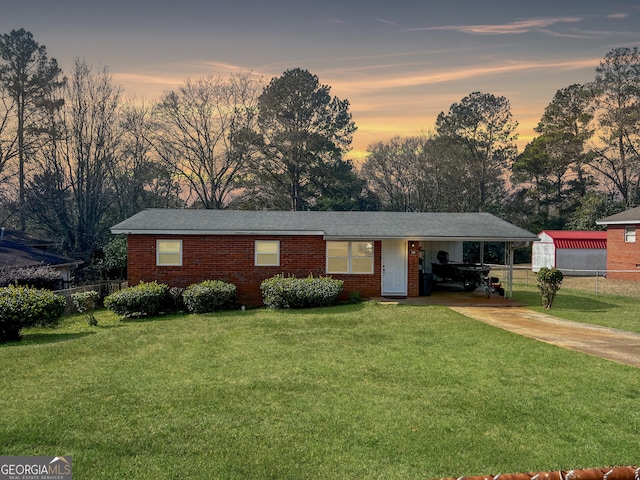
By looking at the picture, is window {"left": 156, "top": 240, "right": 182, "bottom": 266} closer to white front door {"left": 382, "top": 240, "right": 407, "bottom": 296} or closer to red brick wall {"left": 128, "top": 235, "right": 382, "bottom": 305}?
red brick wall {"left": 128, "top": 235, "right": 382, "bottom": 305}

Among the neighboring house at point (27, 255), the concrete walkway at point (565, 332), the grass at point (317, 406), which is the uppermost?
the neighboring house at point (27, 255)

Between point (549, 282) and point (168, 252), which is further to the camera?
point (168, 252)

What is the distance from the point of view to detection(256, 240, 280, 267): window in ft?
57.7

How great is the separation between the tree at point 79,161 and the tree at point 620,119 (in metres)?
42.2

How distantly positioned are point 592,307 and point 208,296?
14506mm

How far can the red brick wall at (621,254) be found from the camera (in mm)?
25281

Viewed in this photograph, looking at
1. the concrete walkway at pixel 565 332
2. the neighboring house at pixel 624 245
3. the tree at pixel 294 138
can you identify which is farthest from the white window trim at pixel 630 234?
the tree at pixel 294 138

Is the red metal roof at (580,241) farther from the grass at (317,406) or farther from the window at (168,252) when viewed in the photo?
the window at (168,252)

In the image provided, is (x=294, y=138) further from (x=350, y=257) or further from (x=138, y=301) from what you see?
(x=138, y=301)

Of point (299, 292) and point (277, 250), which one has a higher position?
point (277, 250)

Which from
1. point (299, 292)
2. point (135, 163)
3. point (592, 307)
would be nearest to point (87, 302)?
point (299, 292)

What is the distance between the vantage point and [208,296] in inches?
617

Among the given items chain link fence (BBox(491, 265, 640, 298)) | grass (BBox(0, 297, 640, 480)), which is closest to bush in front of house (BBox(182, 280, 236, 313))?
grass (BBox(0, 297, 640, 480))

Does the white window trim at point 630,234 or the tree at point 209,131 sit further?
the tree at point 209,131
